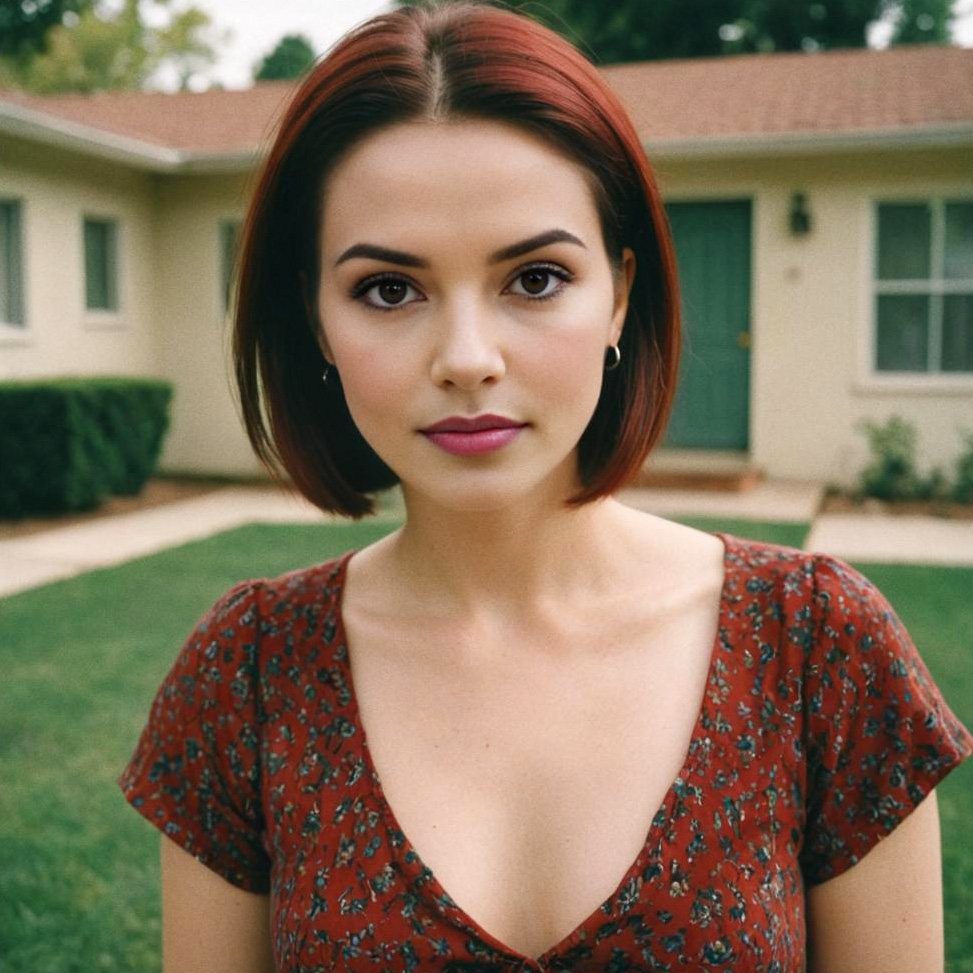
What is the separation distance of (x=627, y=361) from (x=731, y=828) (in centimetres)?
59

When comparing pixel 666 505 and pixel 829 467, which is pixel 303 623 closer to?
pixel 666 505

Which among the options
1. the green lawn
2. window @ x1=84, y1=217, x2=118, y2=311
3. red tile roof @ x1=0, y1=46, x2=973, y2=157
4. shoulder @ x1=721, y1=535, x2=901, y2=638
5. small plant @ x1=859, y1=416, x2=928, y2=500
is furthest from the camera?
window @ x1=84, y1=217, x2=118, y2=311

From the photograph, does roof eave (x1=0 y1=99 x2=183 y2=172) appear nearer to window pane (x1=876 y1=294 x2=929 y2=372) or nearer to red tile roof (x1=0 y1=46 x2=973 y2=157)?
red tile roof (x1=0 y1=46 x2=973 y2=157)

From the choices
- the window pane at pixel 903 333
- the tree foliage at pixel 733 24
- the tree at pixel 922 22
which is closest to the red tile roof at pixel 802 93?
the window pane at pixel 903 333

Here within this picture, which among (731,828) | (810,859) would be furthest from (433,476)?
(810,859)

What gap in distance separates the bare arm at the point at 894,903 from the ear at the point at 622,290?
0.64 metres

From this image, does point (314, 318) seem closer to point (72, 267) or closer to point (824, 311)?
point (824, 311)

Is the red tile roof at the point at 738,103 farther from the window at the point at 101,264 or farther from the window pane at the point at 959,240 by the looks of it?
the window at the point at 101,264

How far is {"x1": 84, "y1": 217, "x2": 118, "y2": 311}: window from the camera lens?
40.1 feet

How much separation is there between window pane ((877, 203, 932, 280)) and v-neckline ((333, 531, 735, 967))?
34.1 feet

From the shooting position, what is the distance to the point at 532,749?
4.71ft

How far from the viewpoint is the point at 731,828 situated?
1.33 metres

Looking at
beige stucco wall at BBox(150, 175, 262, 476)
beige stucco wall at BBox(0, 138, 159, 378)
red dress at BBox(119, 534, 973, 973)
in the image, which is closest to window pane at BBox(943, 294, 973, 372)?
beige stucco wall at BBox(150, 175, 262, 476)

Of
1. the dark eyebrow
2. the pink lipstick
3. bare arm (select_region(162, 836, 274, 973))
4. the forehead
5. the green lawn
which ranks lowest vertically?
the green lawn
